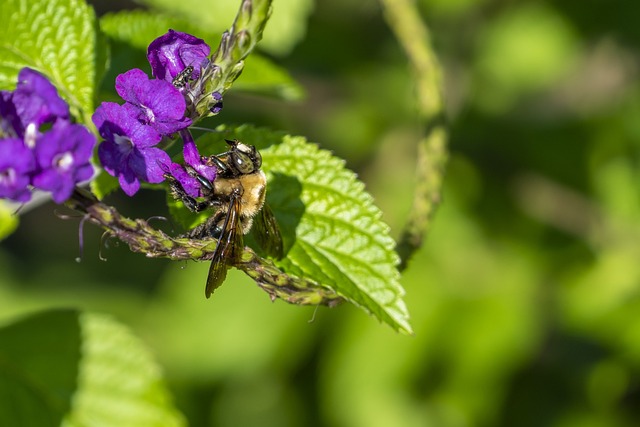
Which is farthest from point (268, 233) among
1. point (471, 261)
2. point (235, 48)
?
point (471, 261)

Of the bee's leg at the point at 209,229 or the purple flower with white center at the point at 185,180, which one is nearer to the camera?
the purple flower with white center at the point at 185,180

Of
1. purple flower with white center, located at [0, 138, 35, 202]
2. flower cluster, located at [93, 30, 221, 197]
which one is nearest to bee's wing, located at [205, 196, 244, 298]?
flower cluster, located at [93, 30, 221, 197]

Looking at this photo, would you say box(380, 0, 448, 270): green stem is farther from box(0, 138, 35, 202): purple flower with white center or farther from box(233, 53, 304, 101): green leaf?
box(0, 138, 35, 202): purple flower with white center

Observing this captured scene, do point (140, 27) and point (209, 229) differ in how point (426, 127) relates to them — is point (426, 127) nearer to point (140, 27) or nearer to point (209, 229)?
point (140, 27)

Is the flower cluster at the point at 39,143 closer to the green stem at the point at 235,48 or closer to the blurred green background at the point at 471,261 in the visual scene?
the green stem at the point at 235,48

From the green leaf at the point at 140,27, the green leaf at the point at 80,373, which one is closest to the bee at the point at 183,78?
the green leaf at the point at 140,27
